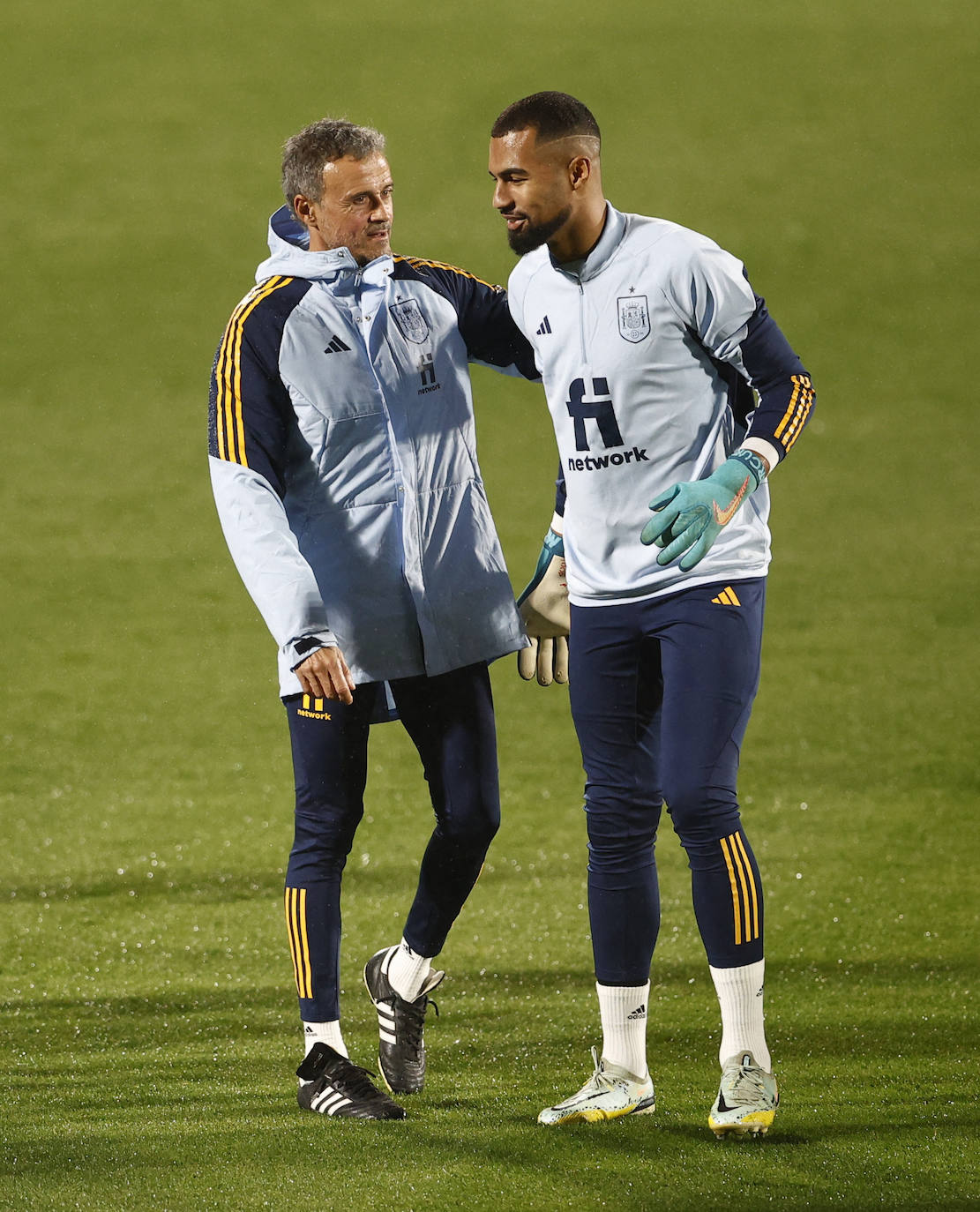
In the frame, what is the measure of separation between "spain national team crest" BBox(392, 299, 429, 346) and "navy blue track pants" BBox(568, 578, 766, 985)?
0.57 metres

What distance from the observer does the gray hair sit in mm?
3051

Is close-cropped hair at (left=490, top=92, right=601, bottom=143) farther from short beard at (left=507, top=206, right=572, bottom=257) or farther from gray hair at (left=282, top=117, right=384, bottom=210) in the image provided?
gray hair at (left=282, top=117, right=384, bottom=210)

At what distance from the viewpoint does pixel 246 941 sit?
446 centimetres

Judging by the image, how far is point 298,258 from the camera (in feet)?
10.2

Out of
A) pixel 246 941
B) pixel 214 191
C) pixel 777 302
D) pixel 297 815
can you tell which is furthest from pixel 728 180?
pixel 297 815

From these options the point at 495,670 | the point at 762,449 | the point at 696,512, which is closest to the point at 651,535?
the point at 696,512

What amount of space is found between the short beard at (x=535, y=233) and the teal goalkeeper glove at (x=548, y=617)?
58 centimetres

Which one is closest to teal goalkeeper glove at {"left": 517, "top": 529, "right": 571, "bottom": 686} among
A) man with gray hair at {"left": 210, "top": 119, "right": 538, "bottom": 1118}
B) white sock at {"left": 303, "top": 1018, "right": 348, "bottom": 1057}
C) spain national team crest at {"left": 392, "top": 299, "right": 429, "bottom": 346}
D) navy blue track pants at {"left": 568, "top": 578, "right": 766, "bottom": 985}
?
man with gray hair at {"left": 210, "top": 119, "right": 538, "bottom": 1118}

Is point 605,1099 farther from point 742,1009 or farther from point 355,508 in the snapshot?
point 355,508

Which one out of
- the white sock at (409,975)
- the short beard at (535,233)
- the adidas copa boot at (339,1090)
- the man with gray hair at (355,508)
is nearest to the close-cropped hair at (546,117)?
the short beard at (535,233)

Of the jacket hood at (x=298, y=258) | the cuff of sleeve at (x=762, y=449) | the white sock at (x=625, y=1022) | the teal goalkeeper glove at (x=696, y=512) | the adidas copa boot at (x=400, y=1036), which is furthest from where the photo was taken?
the adidas copa boot at (x=400, y=1036)

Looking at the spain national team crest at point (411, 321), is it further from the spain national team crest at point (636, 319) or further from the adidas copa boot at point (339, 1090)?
the adidas copa boot at point (339, 1090)

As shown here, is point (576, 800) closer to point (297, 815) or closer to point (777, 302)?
point (297, 815)

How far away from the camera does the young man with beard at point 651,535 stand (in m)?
2.80
